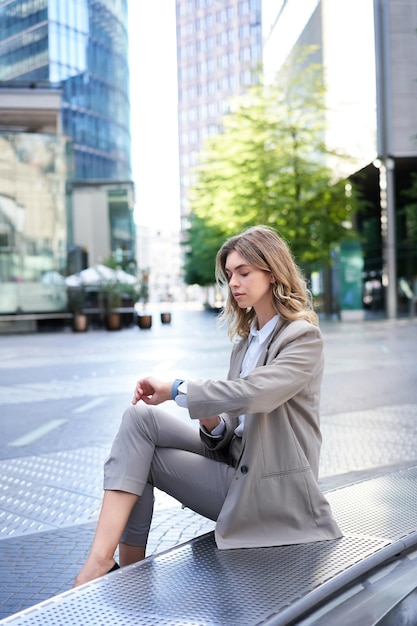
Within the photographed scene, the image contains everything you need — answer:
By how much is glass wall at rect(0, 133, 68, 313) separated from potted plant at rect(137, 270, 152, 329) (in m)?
3.34

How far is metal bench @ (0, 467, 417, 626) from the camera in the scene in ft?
8.11


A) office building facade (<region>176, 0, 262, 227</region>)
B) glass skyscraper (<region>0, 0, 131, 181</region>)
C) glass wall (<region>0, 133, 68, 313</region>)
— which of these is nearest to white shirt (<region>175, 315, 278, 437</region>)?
glass wall (<region>0, 133, 68, 313</region>)

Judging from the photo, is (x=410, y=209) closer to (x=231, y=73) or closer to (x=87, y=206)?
(x=87, y=206)

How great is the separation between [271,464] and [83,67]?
156 feet

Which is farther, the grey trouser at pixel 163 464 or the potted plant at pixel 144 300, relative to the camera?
the potted plant at pixel 144 300

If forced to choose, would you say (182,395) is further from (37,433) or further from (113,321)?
Answer: (113,321)

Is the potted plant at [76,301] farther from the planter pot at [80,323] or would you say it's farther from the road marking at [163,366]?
the road marking at [163,366]

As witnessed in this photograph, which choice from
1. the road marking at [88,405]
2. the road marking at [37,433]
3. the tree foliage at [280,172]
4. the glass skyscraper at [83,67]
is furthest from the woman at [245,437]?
the glass skyscraper at [83,67]

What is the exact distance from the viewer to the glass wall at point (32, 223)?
1277 inches

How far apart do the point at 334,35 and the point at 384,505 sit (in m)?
36.7

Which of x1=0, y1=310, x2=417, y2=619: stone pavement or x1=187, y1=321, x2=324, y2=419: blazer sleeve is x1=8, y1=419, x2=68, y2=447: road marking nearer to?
x1=0, y1=310, x2=417, y2=619: stone pavement

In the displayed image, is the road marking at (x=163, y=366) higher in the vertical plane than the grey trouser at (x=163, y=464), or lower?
lower

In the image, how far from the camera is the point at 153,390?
3.20 m

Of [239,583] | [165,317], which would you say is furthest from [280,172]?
[239,583]
